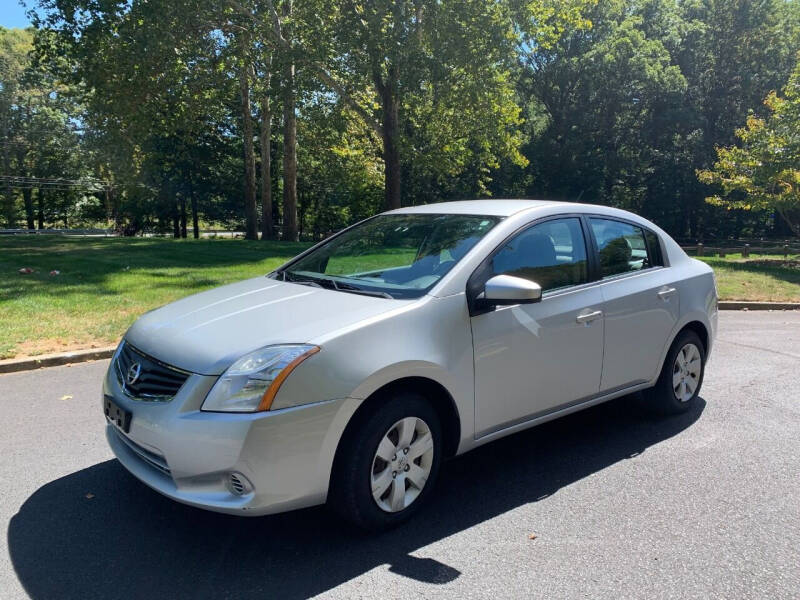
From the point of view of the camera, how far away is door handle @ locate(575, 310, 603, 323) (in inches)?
158

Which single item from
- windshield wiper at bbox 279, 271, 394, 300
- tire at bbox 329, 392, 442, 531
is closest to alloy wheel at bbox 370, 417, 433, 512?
tire at bbox 329, 392, 442, 531

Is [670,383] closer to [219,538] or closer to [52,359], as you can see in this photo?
[219,538]

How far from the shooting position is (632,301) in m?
4.39

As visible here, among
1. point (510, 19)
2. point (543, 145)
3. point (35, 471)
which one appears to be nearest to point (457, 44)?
point (510, 19)

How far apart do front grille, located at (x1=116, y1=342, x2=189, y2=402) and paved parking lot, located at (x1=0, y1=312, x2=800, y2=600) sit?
2.34 feet

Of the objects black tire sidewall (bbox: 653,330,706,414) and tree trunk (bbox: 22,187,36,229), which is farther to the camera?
tree trunk (bbox: 22,187,36,229)

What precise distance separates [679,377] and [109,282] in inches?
366

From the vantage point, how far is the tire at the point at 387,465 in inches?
119

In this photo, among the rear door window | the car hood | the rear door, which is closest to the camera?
the car hood

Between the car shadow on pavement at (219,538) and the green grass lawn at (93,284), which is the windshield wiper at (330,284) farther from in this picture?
the green grass lawn at (93,284)

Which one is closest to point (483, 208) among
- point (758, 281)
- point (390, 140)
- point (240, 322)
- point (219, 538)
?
point (240, 322)

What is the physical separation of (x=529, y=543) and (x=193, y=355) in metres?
1.89

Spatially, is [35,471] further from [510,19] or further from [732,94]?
[732,94]

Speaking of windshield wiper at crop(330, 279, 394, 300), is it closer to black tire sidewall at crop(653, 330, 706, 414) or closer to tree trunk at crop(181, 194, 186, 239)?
black tire sidewall at crop(653, 330, 706, 414)
